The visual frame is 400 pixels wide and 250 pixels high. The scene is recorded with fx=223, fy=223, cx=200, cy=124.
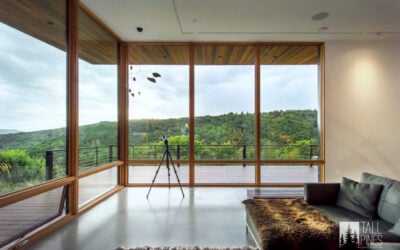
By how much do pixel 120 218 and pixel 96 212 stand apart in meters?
0.54

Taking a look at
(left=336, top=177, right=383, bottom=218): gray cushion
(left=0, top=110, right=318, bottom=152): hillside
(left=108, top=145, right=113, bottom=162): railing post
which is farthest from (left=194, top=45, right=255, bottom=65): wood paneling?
(left=336, top=177, right=383, bottom=218): gray cushion

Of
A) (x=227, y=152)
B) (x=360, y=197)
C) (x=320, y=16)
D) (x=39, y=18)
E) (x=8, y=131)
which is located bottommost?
(x=360, y=197)

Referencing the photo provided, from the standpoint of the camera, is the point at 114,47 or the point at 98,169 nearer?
the point at 98,169

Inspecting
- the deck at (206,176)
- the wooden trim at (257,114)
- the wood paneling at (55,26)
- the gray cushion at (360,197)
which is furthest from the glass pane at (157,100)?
the gray cushion at (360,197)

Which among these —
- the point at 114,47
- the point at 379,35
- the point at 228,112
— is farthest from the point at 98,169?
the point at 379,35

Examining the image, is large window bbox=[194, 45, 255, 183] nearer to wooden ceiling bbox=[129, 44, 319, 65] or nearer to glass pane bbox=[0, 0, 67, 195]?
wooden ceiling bbox=[129, 44, 319, 65]

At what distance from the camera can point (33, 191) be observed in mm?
2629

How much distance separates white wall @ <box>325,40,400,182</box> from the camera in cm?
495

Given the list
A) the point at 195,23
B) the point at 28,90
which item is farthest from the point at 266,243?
the point at 195,23

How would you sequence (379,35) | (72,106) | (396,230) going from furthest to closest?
1. (379,35)
2. (72,106)
3. (396,230)

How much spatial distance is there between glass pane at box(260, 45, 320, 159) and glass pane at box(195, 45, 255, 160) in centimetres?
34

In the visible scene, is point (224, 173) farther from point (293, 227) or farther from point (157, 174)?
point (293, 227)

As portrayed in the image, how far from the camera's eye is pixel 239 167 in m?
5.20

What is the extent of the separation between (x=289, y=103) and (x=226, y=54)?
6.15 ft
